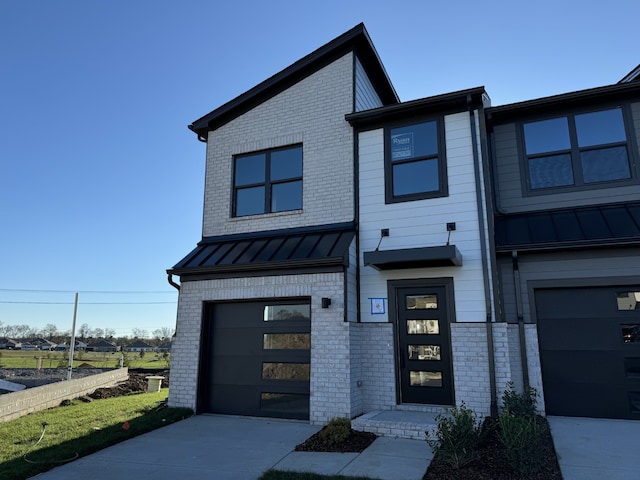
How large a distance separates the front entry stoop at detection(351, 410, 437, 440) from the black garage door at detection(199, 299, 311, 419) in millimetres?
1401

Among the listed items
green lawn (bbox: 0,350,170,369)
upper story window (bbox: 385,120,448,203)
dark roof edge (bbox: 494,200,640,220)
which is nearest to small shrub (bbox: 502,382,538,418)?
dark roof edge (bbox: 494,200,640,220)

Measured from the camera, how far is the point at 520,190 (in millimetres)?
8430

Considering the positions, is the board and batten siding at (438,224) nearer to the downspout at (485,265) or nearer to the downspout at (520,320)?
the downspout at (485,265)

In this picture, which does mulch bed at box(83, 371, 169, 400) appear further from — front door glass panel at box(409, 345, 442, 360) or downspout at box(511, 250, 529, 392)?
downspout at box(511, 250, 529, 392)

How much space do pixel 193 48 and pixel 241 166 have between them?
436 cm

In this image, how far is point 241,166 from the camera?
10.2 metres

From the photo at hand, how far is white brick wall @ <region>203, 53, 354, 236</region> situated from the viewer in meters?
9.01

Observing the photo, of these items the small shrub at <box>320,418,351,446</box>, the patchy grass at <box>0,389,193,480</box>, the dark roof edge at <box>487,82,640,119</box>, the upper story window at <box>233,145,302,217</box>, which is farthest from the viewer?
the upper story window at <box>233,145,302,217</box>

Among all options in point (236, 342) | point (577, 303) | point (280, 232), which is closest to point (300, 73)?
point (280, 232)

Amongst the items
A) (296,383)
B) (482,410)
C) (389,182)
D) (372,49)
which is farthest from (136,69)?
(482,410)

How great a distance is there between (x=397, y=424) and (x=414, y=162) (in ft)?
16.3

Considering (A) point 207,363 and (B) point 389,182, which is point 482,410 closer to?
(B) point 389,182

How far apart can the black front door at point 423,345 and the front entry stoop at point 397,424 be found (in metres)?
0.51

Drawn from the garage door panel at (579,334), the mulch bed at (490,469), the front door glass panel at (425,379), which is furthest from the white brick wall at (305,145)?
the mulch bed at (490,469)
